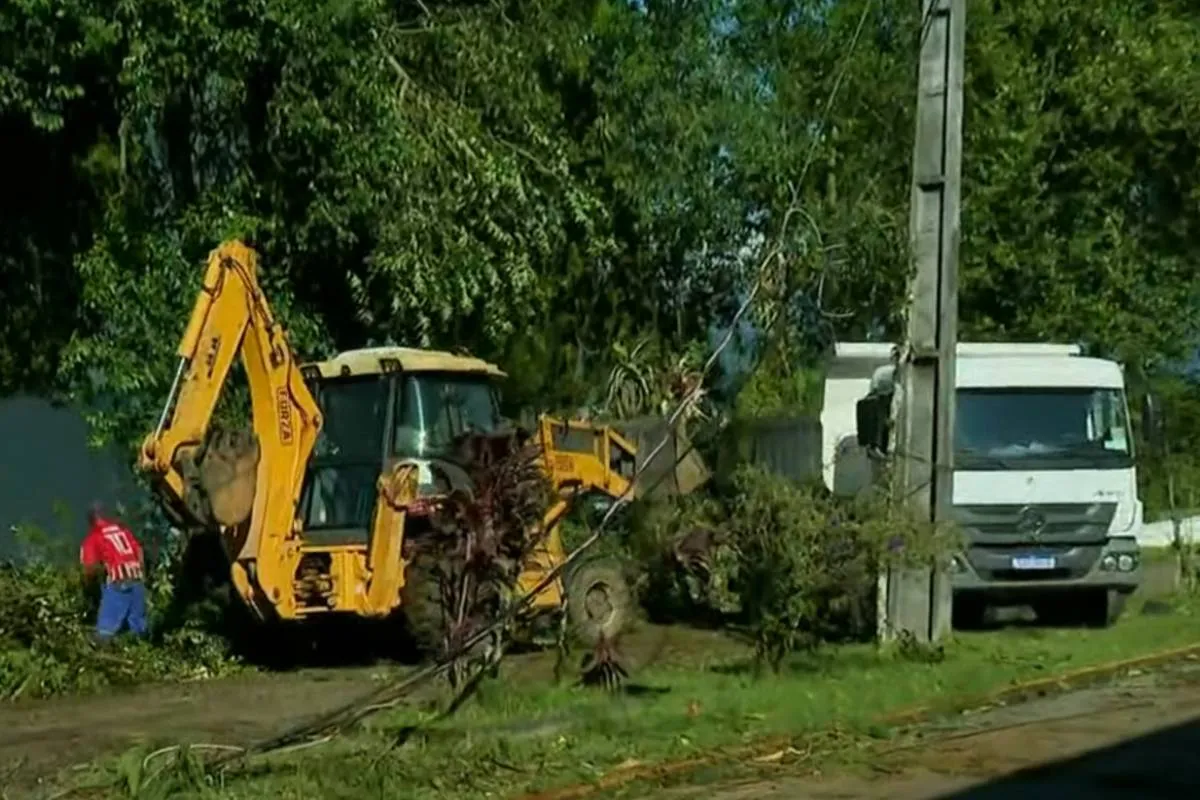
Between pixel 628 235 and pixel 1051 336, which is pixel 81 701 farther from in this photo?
pixel 1051 336

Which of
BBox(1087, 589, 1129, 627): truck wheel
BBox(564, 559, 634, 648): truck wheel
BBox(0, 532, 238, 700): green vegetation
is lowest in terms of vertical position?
BBox(0, 532, 238, 700): green vegetation

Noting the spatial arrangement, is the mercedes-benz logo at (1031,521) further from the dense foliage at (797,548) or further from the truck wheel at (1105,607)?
the dense foliage at (797,548)

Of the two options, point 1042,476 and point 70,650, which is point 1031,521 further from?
point 70,650

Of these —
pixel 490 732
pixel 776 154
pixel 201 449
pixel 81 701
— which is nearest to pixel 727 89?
pixel 776 154

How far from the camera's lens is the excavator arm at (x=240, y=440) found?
19.7 meters

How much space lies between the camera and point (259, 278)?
23812 mm

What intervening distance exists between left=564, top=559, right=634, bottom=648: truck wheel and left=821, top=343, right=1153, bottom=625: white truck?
8.79 ft

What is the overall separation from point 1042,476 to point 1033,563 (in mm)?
958

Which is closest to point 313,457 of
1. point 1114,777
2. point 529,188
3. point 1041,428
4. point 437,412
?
point 437,412

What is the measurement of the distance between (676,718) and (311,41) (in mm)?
8658

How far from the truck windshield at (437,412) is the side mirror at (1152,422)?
780 centimetres

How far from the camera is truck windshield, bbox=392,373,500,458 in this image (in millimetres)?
21297

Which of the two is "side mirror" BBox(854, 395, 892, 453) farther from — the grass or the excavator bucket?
the excavator bucket

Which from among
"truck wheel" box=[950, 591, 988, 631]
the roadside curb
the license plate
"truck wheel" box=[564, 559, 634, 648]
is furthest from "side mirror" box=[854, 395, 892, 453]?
the roadside curb
